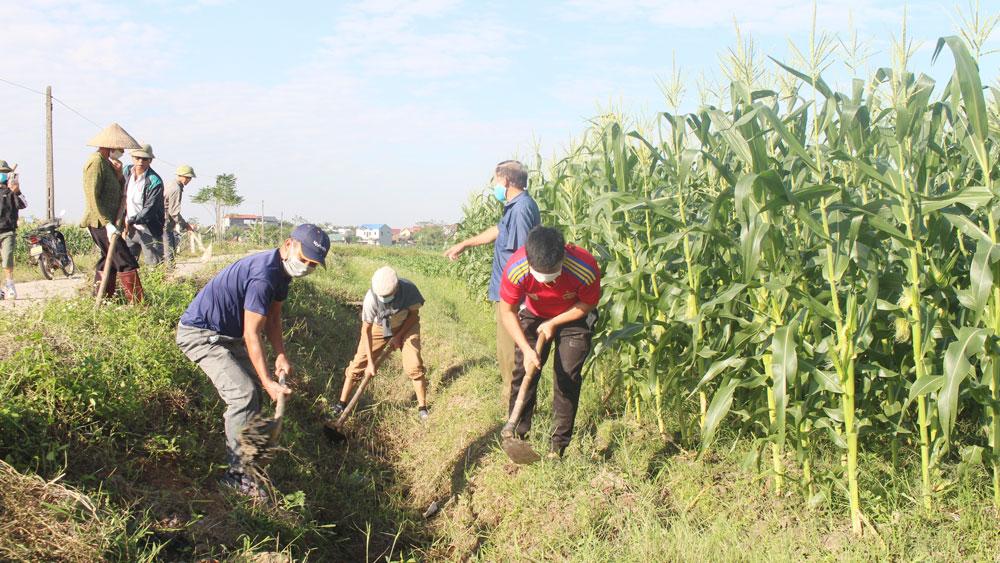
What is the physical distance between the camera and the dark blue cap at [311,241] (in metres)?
4.46

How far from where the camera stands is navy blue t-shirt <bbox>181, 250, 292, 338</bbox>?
4.56m

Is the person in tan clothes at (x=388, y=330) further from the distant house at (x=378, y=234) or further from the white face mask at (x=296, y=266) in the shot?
the distant house at (x=378, y=234)

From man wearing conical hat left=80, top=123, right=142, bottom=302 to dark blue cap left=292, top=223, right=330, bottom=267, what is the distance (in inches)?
109

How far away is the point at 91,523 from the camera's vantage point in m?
3.46

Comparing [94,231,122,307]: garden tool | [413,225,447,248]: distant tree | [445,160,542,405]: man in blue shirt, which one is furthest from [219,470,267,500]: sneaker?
[413,225,447,248]: distant tree

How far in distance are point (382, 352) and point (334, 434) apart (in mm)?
846

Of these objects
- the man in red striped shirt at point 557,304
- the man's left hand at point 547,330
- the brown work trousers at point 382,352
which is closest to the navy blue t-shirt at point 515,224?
the man in red striped shirt at point 557,304

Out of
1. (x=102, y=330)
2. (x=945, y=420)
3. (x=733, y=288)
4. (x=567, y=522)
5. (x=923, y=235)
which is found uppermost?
(x=923, y=235)

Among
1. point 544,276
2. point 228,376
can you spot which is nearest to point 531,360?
point 544,276

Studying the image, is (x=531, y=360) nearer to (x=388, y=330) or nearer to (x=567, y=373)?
(x=567, y=373)

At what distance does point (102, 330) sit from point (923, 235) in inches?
218

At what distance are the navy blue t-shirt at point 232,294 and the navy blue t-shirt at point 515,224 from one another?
193cm

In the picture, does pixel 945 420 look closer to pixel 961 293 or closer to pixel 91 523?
pixel 961 293

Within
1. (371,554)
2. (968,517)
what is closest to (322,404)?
(371,554)
